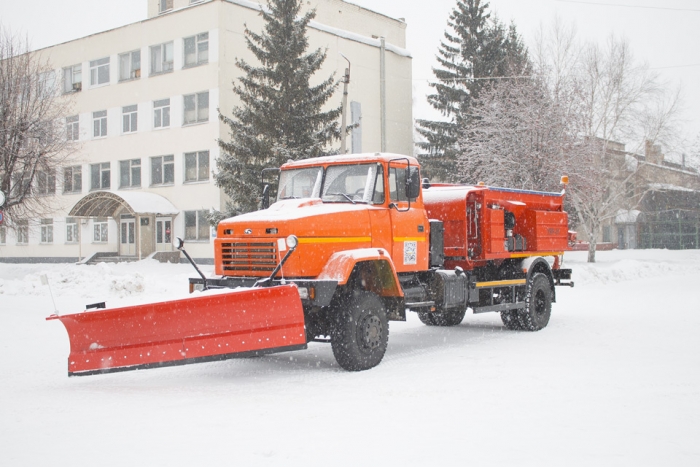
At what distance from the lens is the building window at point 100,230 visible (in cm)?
4219

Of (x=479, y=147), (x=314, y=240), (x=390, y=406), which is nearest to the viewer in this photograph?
(x=390, y=406)

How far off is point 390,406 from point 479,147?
27971mm

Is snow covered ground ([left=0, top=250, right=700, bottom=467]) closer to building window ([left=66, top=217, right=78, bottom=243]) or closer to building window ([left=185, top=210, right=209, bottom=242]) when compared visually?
building window ([left=185, top=210, right=209, bottom=242])

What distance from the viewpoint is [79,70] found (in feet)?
142

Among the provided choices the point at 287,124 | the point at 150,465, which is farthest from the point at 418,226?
the point at 287,124

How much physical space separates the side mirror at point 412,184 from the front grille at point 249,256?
215 cm

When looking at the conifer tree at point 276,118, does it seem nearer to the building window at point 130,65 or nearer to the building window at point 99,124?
the building window at point 130,65

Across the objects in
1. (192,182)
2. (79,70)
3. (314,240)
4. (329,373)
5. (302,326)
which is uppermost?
(79,70)

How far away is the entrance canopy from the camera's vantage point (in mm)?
36875

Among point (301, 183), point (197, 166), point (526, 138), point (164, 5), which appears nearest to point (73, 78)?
point (164, 5)

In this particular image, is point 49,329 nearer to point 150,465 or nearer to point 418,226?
point 418,226

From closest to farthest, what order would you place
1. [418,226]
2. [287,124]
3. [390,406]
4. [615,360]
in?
[390,406]
[615,360]
[418,226]
[287,124]

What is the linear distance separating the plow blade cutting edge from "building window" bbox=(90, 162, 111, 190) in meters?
36.2

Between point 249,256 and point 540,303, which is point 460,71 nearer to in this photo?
point 540,303
